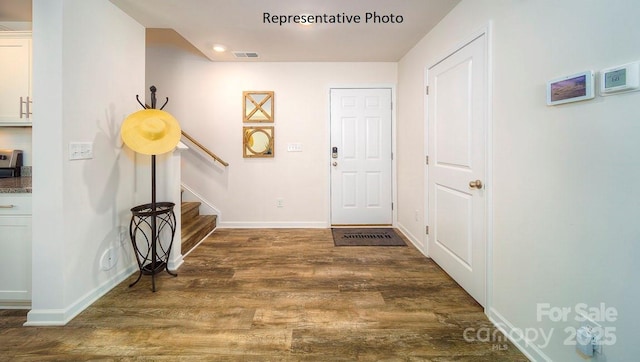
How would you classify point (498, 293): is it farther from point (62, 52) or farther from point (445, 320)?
point (62, 52)

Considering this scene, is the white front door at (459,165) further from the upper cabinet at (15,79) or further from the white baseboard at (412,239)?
the upper cabinet at (15,79)

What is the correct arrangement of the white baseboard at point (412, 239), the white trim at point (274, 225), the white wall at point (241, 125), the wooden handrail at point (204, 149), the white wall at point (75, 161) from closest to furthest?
the white wall at point (75, 161)
the white baseboard at point (412, 239)
the wooden handrail at point (204, 149)
the white wall at point (241, 125)
the white trim at point (274, 225)

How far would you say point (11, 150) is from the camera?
8.06 feet

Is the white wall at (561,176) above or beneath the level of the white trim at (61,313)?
above

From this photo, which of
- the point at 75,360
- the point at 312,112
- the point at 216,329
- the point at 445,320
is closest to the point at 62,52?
the point at 75,360

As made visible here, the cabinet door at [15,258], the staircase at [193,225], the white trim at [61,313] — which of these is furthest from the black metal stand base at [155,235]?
the cabinet door at [15,258]

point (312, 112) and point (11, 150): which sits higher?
point (312, 112)

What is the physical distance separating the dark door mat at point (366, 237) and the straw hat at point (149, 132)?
85.1 inches

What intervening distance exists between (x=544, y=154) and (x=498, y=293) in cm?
96

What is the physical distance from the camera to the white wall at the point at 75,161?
6.08 ft

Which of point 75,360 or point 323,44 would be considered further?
point 323,44

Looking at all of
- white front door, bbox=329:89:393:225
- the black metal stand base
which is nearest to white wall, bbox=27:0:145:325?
the black metal stand base

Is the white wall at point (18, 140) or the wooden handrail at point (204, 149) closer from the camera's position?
the white wall at point (18, 140)

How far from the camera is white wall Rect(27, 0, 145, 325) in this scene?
1853 mm
